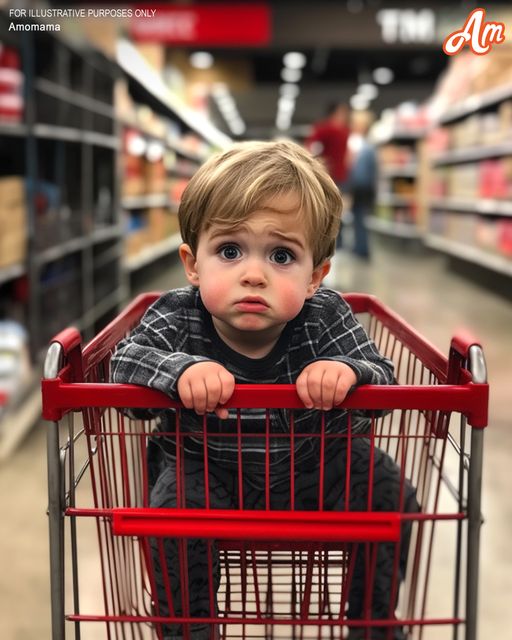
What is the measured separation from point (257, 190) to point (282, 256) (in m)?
0.11

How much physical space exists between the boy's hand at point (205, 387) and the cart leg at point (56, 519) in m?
0.18

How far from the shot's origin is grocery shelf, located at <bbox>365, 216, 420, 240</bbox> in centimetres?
1372

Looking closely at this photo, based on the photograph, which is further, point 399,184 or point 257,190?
point 399,184

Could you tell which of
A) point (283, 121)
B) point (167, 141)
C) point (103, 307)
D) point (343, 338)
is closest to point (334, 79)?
point (283, 121)

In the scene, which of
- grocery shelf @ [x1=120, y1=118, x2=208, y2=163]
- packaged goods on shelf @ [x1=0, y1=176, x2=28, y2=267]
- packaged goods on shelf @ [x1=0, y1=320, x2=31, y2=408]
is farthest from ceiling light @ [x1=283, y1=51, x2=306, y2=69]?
packaged goods on shelf @ [x1=0, y1=320, x2=31, y2=408]

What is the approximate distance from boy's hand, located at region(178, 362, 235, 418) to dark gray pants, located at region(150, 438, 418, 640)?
0.95 ft

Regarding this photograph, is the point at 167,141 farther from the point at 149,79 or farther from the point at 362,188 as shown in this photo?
the point at 362,188

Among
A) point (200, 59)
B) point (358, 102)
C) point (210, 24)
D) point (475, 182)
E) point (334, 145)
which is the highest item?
point (358, 102)

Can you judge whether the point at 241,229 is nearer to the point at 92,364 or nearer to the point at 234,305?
the point at 234,305

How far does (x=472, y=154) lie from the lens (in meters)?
9.17

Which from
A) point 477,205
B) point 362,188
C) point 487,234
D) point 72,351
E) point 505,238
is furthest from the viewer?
point 362,188

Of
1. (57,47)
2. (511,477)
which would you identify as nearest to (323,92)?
(57,47)

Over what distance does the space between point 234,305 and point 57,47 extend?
362 cm

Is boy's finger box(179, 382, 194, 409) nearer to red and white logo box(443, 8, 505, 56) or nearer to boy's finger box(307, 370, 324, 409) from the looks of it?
boy's finger box(307, 370, 324, 409)
